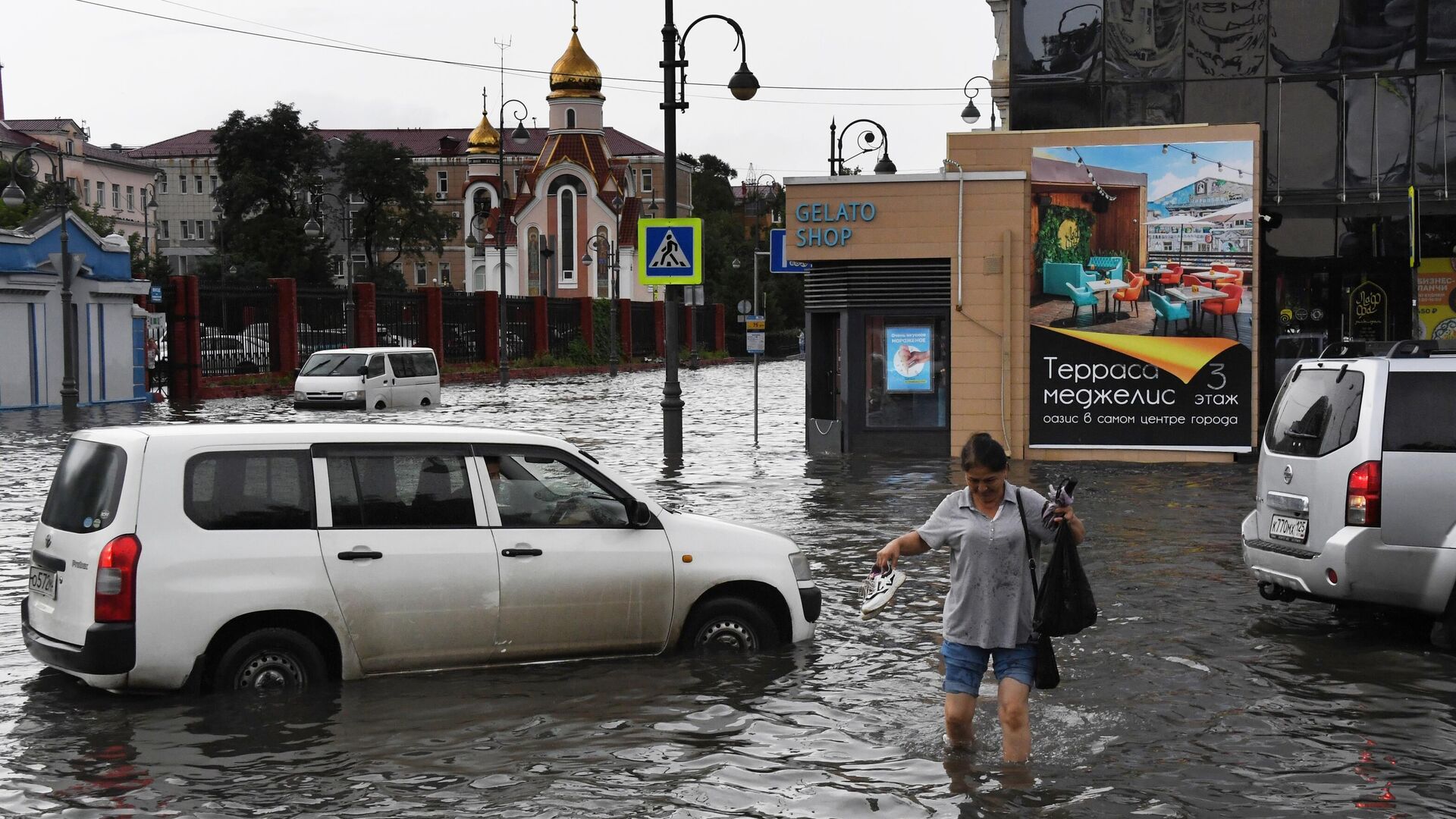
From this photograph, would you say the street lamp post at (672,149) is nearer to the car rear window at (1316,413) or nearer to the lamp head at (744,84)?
the lamp head at (744,84)

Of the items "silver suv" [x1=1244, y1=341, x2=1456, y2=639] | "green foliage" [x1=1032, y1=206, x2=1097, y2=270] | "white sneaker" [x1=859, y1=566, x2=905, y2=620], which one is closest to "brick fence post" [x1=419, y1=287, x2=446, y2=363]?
"green foliage" [x1=1032, y1=206, x2=1097, y2=270]

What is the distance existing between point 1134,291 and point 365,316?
115ft

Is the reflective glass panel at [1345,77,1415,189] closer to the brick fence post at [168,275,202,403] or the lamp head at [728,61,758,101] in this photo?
the lamp head at [728,61,758,101]

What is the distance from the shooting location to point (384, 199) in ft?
337

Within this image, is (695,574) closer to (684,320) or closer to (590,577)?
(590,577)

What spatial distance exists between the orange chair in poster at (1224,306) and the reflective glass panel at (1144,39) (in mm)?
5625

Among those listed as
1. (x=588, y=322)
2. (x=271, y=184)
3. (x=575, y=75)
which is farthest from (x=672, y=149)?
(x=575, y=75)

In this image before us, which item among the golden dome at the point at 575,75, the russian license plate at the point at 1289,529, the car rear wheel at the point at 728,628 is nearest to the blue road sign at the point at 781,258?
the russian license plate at the point at 1289,529

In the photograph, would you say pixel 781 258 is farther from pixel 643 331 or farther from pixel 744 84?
pixel 643 331

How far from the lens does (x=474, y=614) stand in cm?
871

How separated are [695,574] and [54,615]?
3.38 m

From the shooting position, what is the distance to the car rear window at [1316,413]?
1004 cm

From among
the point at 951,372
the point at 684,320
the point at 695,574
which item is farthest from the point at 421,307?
the point at 695,574

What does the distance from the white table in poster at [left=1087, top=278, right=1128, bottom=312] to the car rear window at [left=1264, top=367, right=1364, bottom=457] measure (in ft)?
43.6
